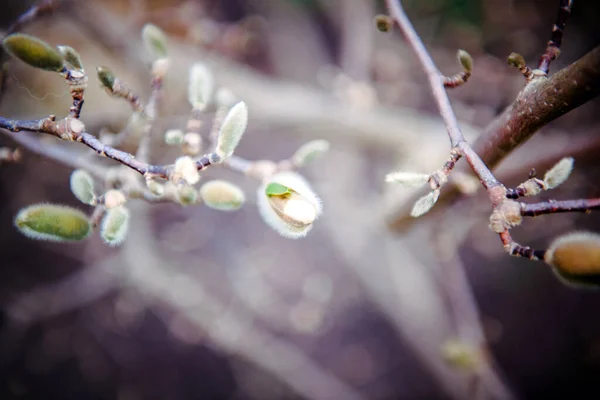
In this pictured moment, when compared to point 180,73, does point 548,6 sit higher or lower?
higher

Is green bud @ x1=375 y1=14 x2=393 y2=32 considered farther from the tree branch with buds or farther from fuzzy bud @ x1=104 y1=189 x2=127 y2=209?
fuzzy bud @ x1=104 y1=189 x2=127 y2=209

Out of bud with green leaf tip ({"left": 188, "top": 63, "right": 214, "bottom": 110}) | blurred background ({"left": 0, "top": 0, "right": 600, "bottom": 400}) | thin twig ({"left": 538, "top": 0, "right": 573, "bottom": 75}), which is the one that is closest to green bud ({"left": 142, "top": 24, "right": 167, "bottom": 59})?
bud with green leaf tip ({"left": 188, "top": 63, "right": 214, "bottom": 110})

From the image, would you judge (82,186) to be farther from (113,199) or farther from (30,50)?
(30,50)

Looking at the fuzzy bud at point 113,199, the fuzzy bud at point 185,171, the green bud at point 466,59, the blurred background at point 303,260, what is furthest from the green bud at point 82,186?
the blurred background at point 303,260

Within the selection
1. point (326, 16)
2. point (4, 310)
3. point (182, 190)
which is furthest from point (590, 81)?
point (4, 310)

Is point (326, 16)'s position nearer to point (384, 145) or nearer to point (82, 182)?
point (384, 145)

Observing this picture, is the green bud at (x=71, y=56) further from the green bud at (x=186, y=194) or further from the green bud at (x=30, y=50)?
the green bud at (x=186, y=194)
